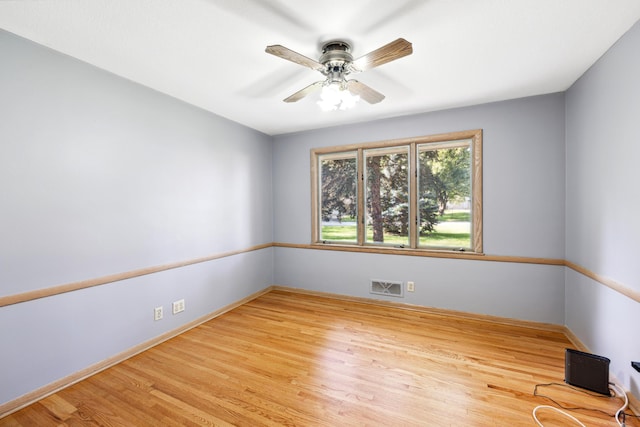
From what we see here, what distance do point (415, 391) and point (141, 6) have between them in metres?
2.96

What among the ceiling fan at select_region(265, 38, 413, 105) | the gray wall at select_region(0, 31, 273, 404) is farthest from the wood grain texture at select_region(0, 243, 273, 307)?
the ceiling fan at select_region(265, 38, 413, 105)

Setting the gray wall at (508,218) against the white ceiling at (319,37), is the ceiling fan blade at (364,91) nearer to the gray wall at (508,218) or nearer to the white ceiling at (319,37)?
the white ceiling at (319,37)

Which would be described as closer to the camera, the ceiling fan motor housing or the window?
the ceiling fan motor housing

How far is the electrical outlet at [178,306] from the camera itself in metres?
2.79

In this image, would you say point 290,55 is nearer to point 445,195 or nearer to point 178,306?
point 445,195

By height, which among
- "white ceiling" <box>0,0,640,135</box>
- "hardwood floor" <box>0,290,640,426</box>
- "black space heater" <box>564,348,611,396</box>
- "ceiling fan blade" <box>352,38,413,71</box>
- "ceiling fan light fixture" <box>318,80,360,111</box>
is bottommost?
"hardwood floor" <box>0,290,640,426</box>

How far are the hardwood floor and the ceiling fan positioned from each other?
6.91 ft

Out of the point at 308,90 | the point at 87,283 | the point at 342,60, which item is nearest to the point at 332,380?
the point at 87,283

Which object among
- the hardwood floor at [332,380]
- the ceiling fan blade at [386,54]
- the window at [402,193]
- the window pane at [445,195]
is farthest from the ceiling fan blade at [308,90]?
the hardwood floor at [332,380]

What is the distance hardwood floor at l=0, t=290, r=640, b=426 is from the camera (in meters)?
1.67

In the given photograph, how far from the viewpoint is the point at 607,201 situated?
2.04m

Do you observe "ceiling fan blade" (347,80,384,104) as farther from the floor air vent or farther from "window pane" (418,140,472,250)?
the floor air vent

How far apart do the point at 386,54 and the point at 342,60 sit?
383mm

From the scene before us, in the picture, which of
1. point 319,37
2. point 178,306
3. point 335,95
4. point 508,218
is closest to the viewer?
point 319,37
